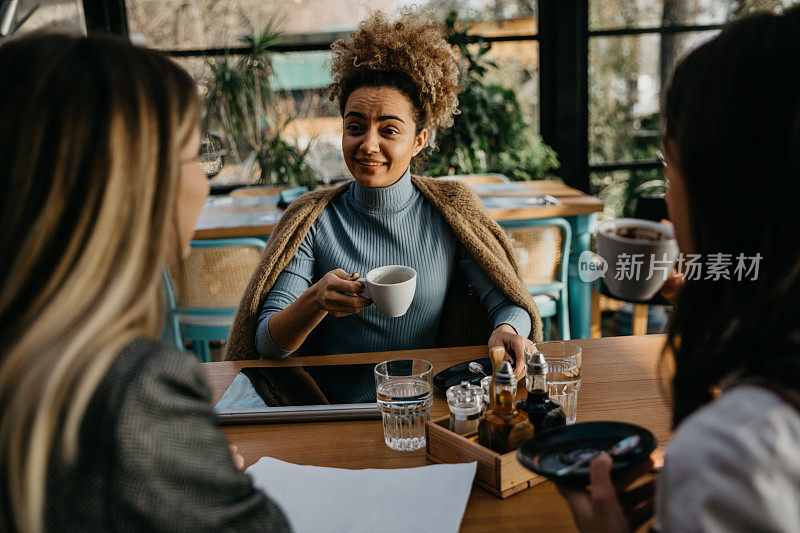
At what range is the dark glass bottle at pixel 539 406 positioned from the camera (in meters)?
1.00

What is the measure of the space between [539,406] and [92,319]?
0.67 meters

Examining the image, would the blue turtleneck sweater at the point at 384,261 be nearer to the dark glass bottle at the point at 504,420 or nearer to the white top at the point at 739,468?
the dark glass bottle at the point at 504,420

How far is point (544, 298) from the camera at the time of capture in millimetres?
2871

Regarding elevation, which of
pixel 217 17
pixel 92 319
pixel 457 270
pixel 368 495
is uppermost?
pixel 217 17

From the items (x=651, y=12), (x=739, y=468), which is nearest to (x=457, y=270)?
(x=739, y=468)

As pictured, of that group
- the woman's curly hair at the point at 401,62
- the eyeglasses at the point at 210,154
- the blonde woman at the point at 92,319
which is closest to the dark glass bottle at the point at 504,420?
the blonde woman at the point at 92,319

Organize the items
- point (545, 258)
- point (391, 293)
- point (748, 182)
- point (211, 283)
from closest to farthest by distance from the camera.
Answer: point (748, 182) < point (391, 293) < point (211, 283) < point (545, 258)

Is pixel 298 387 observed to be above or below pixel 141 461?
below

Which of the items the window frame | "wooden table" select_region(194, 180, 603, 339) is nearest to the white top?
"wooden table" select_region(194, 180, 603, 339)

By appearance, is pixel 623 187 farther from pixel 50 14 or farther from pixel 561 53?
pixel 50 14

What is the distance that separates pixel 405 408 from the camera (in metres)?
1.11

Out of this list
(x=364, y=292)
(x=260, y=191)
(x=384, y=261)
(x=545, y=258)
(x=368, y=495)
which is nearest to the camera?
(x=368, y=495)

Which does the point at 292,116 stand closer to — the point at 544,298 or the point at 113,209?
the point at 544,298

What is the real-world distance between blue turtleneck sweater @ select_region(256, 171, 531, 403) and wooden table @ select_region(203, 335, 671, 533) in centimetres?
21
